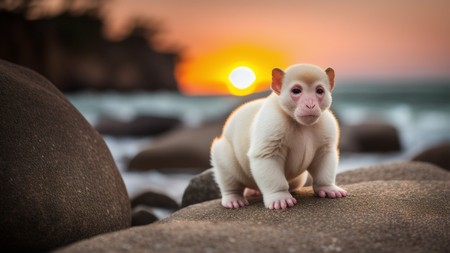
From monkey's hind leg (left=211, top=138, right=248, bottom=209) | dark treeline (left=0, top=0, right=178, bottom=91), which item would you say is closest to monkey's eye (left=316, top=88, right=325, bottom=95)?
monkey's hind leg (left=211, top=138, right=248, bottom=209)

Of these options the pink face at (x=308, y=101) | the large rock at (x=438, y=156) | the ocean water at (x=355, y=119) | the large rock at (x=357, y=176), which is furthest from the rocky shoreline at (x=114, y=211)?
the large rock at (x=438, y=156)

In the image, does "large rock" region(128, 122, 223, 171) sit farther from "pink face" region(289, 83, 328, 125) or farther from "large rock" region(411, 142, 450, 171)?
"pink face" region(289, 83, 328, 125)

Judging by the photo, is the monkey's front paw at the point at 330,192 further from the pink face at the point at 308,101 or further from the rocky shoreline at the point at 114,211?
the pink face at the point at 308,101

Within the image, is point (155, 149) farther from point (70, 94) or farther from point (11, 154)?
point (70, 94)

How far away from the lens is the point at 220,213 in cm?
389

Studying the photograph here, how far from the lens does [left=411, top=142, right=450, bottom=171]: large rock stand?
7332 mm

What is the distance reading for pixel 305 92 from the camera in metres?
3.47

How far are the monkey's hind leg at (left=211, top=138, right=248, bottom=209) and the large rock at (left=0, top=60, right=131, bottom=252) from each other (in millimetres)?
792

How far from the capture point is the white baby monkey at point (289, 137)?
11.5ft

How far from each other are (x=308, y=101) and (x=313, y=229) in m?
0.83

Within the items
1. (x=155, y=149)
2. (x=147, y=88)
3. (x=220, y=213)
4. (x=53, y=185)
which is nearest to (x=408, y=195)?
(x=220, y=213)

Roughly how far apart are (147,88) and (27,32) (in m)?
19.7

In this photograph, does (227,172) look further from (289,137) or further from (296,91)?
(296,91)

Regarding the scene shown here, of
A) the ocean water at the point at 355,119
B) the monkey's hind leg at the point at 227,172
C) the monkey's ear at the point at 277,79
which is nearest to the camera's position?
the monkey's ear at the point at 277,79
